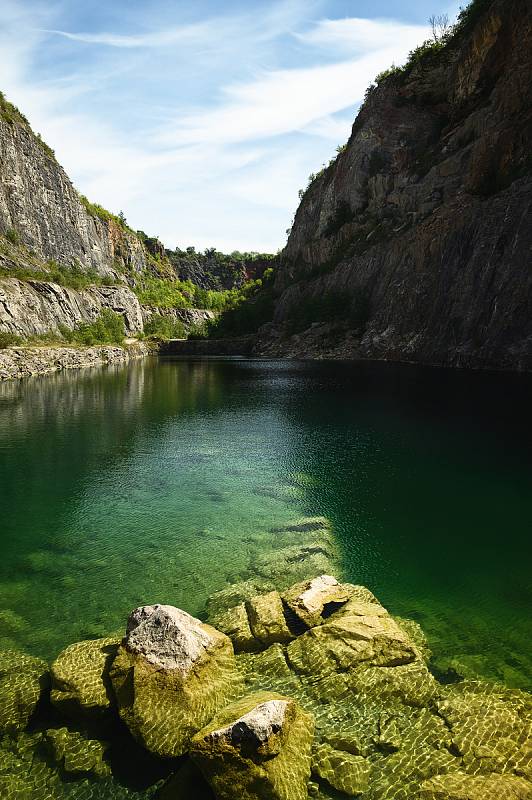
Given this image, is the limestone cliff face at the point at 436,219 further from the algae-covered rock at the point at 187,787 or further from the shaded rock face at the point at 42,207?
the shaded rock face at the point at 42,207

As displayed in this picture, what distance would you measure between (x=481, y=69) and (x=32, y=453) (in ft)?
259

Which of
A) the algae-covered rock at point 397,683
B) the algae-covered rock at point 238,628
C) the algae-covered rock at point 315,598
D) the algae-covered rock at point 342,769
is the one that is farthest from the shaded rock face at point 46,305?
the algae-covered rock at point 342,769

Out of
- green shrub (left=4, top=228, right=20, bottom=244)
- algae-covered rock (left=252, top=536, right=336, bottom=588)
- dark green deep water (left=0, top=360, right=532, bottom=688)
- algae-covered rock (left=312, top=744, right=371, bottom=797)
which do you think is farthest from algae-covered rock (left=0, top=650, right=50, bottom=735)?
green shrub (left=4, top=228, right=20, bottom=244)

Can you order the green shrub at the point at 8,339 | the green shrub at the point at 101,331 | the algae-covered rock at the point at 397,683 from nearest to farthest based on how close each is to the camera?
the algae-covered rock at the point at 397,683 < the green shrub at the point at 8,339 < the green shrub at the point at 101,331

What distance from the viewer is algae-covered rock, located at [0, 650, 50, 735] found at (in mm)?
→ 7918

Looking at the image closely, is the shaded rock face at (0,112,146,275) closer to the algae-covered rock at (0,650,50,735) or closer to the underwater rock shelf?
the algae-covered rock at (0,650,50,735)

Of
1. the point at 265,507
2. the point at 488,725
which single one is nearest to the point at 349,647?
the point at 488,725

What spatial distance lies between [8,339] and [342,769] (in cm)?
7328

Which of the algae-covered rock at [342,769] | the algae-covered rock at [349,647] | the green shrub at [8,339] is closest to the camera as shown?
the algae-covered rock at [342,769]

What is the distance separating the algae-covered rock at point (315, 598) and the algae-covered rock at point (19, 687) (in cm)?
500

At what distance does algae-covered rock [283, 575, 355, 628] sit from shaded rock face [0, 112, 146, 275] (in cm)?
10202

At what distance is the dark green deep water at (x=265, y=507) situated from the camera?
456 inches

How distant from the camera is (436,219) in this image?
67.2m

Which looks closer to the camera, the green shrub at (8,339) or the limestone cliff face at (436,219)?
the limestone cliff face at (436,219)
